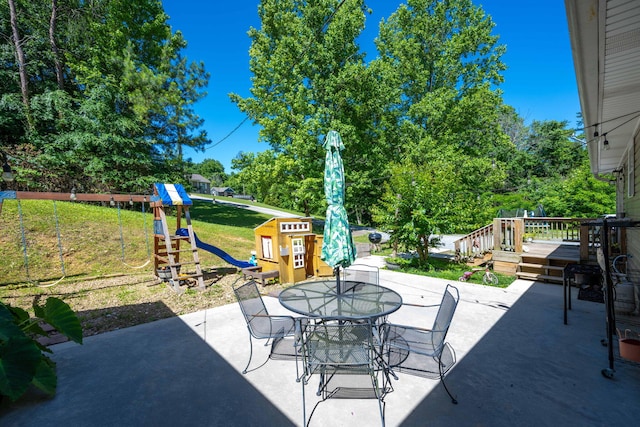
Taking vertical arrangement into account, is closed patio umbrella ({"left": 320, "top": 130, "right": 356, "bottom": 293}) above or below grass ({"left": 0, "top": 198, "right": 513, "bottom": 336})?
above

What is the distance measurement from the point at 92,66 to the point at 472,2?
22.5 meters

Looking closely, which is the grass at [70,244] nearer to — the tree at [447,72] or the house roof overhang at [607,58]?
the house roof overhang at [607,58]

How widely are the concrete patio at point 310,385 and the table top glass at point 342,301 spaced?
0.79m

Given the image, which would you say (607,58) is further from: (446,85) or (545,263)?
(446,85)

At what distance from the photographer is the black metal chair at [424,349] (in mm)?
2657

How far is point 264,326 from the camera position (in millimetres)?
3471

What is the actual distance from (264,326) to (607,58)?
4630 mm

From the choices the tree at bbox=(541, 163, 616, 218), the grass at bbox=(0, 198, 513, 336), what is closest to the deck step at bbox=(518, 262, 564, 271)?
the grass at bbox=(0, 198, 513, 336)

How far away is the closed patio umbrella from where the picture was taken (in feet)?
13.1

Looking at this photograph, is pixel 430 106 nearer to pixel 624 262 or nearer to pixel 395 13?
pixel 395 13

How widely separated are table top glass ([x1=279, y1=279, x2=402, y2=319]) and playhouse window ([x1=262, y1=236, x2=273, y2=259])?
10.6 ft

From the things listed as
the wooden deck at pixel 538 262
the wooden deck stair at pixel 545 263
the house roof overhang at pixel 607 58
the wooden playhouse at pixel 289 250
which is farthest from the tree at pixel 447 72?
the house roof overhang at pixel 607 58

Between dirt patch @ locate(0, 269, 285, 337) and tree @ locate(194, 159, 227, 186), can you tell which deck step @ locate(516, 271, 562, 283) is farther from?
tree @ locate(194, 159, 227, 186)

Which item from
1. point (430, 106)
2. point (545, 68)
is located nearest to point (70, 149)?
point (430, 106)
